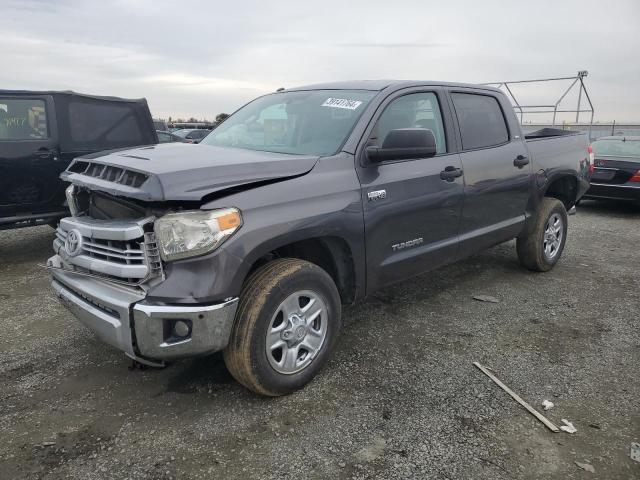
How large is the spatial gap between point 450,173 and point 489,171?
63 cm

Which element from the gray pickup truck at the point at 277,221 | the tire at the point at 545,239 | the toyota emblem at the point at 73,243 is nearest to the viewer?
the gray pickup truck at the point at 277,221

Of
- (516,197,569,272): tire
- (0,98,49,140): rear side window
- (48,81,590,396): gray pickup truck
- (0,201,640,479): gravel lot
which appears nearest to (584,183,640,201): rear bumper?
(516,197,569,272): tire

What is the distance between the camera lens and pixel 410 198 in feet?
11.2

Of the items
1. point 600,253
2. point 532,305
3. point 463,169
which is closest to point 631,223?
point 600,253

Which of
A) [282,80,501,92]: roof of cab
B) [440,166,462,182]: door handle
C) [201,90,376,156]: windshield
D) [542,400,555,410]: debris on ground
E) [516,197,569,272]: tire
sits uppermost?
[282,80,501,92]: roof of cab

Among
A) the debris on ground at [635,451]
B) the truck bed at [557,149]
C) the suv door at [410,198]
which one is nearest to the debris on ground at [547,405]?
the debris on ground at [635,451]

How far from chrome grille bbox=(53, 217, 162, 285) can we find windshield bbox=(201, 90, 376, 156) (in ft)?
3.96

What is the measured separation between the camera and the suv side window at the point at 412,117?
11.1 feet

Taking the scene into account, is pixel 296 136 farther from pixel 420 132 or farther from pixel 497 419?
pixel 497 419

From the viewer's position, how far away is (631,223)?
8141 mm

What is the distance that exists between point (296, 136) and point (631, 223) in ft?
23.4

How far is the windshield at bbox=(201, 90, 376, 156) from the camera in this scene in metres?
3.29

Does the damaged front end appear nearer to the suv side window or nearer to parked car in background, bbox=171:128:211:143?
the suv side window

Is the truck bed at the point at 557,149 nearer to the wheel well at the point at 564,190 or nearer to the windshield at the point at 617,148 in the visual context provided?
the wheel well at the point at 564,190
